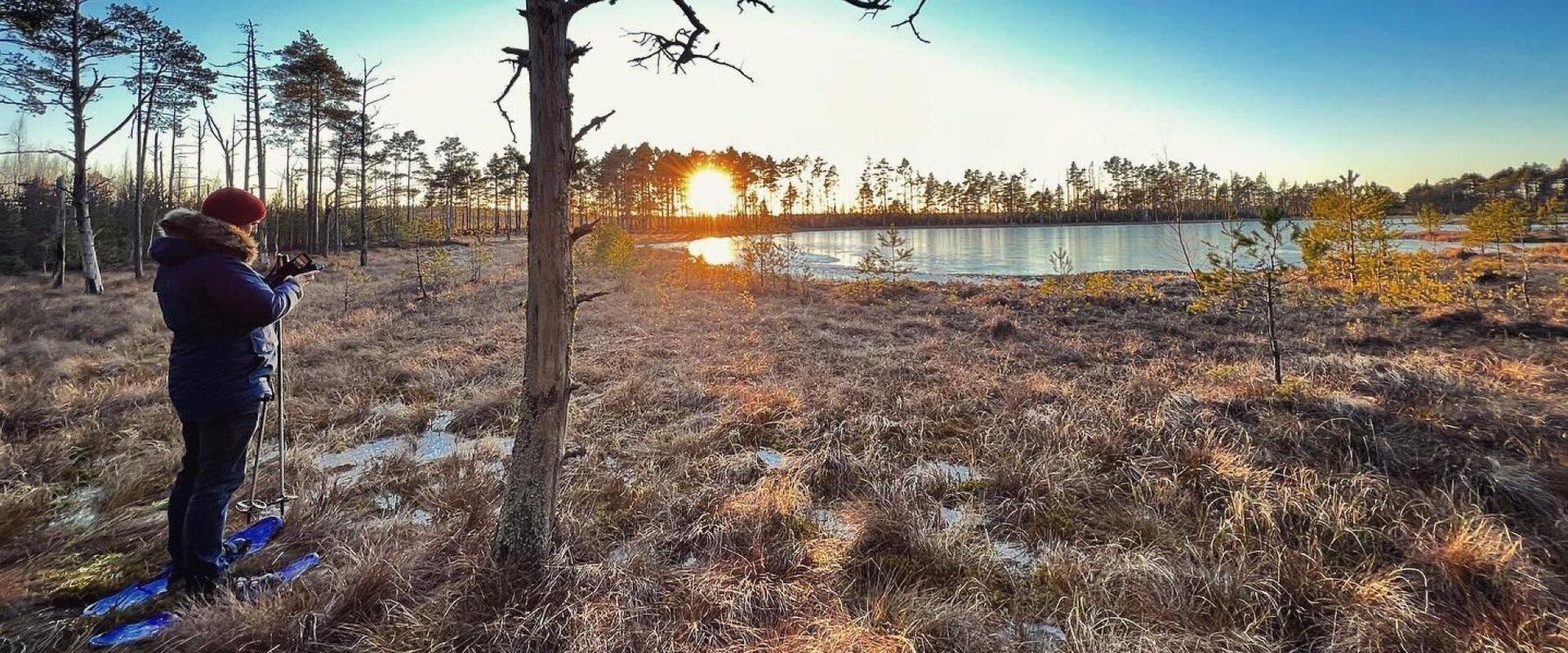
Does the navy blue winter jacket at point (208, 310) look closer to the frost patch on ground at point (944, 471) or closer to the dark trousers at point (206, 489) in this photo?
the dark trousers at point (206, 489)

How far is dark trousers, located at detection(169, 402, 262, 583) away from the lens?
245 cm

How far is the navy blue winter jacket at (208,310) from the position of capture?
2314 mm

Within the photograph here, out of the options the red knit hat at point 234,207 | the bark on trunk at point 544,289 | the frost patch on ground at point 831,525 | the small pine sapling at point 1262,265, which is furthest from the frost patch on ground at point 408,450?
the small pine sapling at point 1262,265

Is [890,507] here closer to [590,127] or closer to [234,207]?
[590,127]

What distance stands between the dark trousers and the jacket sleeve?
17.1 inches

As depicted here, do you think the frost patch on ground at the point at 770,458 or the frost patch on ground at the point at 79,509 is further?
the frost patch on ground at the point at 770,458

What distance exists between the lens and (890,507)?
3381 mm

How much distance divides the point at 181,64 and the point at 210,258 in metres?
26.9

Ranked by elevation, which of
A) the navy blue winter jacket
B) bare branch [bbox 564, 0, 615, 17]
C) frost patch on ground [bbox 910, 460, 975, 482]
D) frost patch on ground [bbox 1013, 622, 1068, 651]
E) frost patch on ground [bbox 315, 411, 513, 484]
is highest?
bare branch [bbox 564, 0, 615, 17]

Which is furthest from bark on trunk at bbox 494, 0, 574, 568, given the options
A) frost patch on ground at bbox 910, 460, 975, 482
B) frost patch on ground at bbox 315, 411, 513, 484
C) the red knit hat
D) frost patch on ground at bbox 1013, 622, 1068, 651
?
frost patch on ground at bbox 910, 460, 975, 482

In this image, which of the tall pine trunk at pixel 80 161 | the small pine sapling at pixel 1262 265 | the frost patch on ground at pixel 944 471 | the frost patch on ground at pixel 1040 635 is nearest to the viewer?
the frost patch on ground at pixel 1040 635

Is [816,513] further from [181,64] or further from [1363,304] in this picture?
[181,64]

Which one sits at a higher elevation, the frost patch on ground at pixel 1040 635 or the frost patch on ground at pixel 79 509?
the frost patch on ground at pixel 79 509

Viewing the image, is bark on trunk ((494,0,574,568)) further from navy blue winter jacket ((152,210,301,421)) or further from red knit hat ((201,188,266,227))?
red knit hat ((201,188,266,227))
